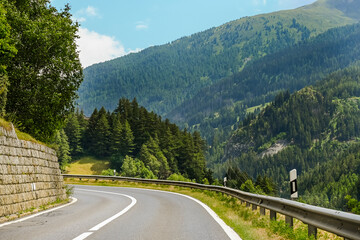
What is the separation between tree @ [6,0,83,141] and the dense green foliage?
67982 mm

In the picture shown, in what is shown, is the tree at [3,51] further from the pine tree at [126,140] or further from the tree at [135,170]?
the pine tree at [126,140]

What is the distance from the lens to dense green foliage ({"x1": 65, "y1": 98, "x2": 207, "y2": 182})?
96438 mm

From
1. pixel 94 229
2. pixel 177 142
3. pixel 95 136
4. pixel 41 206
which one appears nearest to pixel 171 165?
pixel 177 142

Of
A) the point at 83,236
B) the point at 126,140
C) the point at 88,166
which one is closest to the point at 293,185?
the point at 83,236

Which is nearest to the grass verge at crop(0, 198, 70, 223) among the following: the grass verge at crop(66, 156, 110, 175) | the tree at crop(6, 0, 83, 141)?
the tree at crop(6, 0, 83, 141)

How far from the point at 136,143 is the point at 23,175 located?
88980mm

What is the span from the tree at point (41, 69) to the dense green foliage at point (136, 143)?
6798 centimetres

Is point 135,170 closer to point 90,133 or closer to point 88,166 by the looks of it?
point 88,166

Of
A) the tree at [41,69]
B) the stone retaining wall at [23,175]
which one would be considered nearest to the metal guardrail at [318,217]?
the stone retaining wall at [23,175]

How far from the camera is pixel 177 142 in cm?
10594

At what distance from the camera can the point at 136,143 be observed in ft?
339

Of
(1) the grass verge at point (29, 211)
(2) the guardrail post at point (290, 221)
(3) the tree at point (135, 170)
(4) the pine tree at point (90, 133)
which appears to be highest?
(4) the pine tree at point (90, 133)

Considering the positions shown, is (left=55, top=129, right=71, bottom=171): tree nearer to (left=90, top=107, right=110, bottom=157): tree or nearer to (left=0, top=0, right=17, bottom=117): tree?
(left=90, top=107, right=110, bottom=157): tree

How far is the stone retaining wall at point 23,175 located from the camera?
1262cm
